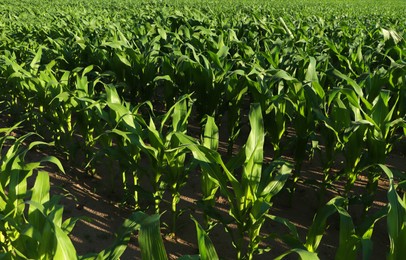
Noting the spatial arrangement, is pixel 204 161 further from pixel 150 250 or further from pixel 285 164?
pixel 150 250

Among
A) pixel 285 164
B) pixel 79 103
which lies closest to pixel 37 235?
pixel 285 164

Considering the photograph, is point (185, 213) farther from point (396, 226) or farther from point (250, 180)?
point (396, 226)

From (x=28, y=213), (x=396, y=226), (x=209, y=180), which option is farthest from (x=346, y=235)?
(x=28, y=213)

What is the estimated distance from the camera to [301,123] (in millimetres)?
2676

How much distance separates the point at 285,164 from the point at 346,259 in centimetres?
63

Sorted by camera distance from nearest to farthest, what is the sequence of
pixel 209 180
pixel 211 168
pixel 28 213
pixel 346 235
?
A: pixel 346 235 → pixel 28 213 → pixel 211 168 → pixel 209 180

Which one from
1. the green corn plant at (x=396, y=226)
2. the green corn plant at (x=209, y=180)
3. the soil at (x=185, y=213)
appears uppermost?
the green corn plant at (x=396, y=226)

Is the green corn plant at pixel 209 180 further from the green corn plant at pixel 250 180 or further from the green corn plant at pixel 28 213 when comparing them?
the green corn plant at pixel 28 213

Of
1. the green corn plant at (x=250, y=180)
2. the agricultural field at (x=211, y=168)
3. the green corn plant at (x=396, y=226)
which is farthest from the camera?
the green corn plant at (x=250, y=180)

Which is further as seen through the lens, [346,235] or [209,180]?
[209,180]

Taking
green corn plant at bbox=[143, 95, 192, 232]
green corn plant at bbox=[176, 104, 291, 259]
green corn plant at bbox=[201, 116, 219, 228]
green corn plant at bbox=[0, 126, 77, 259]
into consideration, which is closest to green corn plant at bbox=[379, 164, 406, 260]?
green corn plant at bbox=[176, 104, 291, 259]

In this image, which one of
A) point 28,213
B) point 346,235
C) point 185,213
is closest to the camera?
point 346,235

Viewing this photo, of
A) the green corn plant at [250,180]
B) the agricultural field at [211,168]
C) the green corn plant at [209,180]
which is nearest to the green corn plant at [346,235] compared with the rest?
the agricultural field at [211,168]

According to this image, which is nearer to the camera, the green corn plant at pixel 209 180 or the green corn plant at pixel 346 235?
the green corn plant at pixel 346 235
